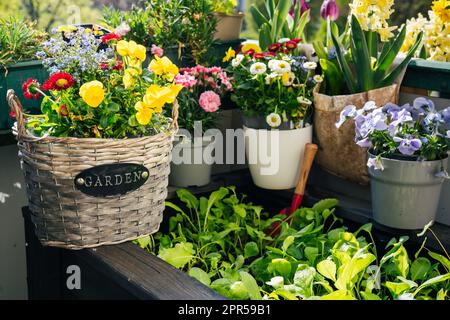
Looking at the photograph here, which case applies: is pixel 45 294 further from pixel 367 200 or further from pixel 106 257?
pixel 367 200

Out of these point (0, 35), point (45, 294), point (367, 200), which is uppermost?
point (0, 35)

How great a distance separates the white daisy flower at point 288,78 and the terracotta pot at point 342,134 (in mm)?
79

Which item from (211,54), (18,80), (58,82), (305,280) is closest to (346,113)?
(305,280)

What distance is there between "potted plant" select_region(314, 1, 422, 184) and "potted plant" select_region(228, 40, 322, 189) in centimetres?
5

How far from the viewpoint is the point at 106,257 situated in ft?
4.35

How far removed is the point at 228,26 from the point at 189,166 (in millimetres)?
535

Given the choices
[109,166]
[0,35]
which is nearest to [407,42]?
[109,166]

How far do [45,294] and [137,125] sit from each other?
0.59 metres

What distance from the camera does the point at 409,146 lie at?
140 cm

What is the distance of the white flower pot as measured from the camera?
5.65 ft

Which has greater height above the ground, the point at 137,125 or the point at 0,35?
the point at 0,35

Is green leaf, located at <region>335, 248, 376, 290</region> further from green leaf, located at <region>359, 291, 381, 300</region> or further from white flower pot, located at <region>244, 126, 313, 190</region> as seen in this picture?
white flower pot, located at <region>244, 126, 313, 190</region>

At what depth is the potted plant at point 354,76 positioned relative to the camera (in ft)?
5.34

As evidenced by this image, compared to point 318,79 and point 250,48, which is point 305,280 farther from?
point 250,48
